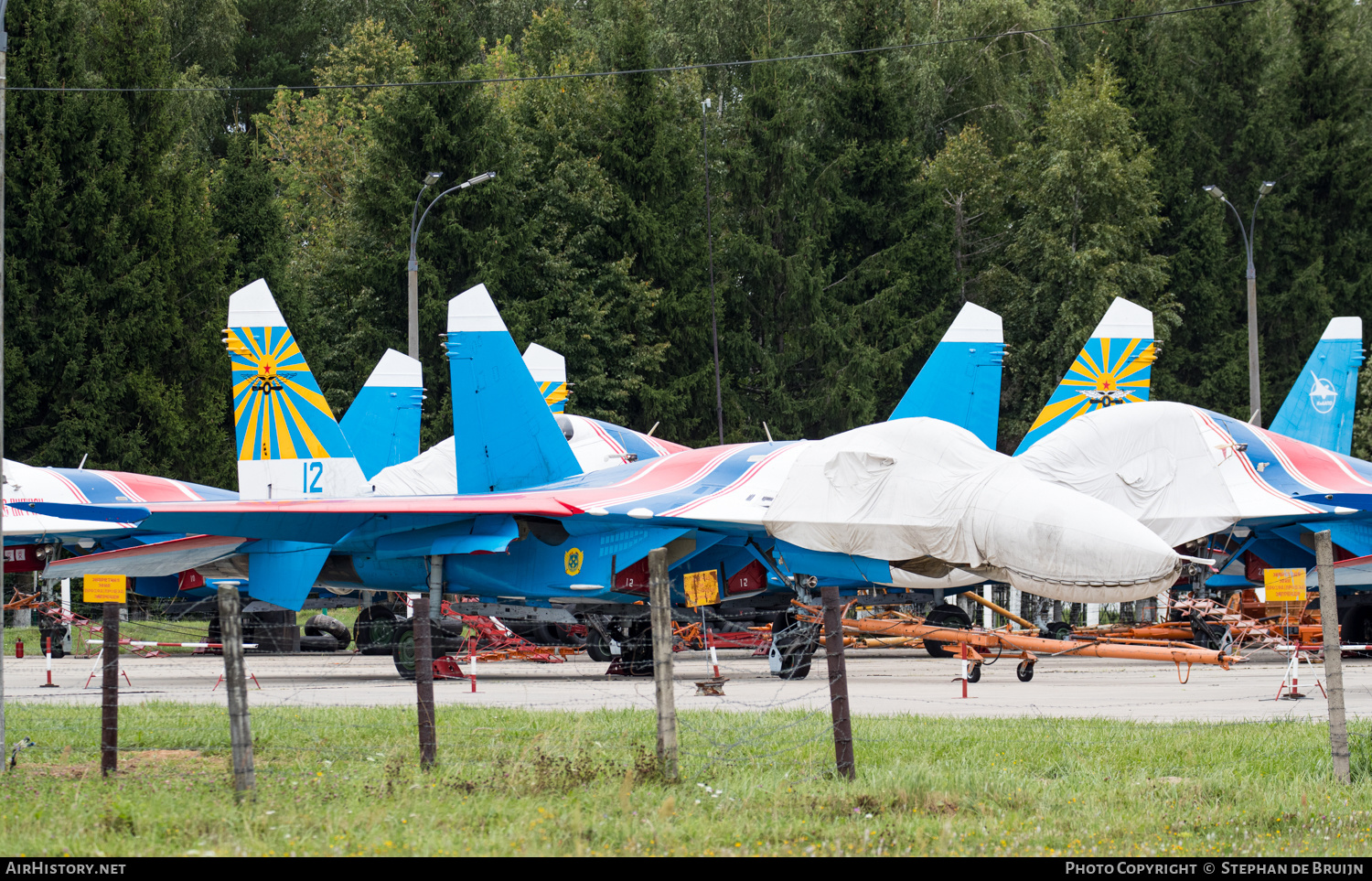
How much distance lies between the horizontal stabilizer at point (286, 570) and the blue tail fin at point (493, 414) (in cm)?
203

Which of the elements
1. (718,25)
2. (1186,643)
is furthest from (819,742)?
(718,25)

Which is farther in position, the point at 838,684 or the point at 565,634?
the point at 565,634

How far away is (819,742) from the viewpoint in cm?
862

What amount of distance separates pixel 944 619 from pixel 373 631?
793cm

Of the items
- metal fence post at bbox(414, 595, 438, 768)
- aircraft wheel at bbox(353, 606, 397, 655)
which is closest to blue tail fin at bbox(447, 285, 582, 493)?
aircraft wheel at bbox(353, 606, 397, 655)

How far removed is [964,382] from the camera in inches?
698

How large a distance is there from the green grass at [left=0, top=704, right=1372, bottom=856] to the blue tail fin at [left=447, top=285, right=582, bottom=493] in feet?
21.1

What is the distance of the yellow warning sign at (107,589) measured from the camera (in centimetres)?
886

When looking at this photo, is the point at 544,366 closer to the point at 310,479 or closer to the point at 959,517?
the point at 310,479

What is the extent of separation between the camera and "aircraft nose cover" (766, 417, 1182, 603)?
10.6 meters

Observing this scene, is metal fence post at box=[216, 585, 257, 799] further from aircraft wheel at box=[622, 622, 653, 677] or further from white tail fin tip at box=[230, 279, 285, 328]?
white tail fin tip at box=[230, 279, 285, 328]

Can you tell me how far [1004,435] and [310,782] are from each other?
33.1 meters

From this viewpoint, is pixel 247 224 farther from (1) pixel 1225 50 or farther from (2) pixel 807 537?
(1) pixel 1225 50

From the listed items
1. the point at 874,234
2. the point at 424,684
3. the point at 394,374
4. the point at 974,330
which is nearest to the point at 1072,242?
the point at 874,234
